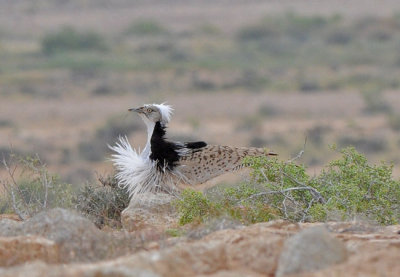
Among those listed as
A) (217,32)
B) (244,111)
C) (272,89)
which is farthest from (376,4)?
(244,111)

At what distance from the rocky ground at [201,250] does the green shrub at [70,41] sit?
1499 inches

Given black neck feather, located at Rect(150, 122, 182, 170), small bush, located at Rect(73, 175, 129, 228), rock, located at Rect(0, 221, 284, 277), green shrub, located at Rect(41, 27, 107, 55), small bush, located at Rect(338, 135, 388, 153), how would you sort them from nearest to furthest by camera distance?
rock, located at Rect(0, 221, 284, 277) → small bush, located at Rect(73, 175, 129, 228) → black neck feather, located at Rect(150, 122, 182, 170) → small bush, located at Rect(338, 135, 388, 153) → green shrub, located at Rect(41, 27, 107, 55)

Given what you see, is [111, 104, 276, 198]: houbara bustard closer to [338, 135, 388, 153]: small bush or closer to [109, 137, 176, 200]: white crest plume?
[109, 137, 176, 200]: white crest plume

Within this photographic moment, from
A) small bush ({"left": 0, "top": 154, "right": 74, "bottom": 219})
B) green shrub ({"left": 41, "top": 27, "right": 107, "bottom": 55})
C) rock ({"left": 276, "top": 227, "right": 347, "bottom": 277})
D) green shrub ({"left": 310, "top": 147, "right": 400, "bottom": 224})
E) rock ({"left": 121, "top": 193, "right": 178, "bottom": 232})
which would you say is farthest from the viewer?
green shrub ({"left": 41, "top": 27, "right": 107, "bottom": 55})

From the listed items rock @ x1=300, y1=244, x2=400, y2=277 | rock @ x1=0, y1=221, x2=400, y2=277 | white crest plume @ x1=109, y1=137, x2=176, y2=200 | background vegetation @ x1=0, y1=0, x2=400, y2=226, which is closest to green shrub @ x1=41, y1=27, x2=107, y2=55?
background vegetation @ x1=0, y1=0, x2=400, y2=226

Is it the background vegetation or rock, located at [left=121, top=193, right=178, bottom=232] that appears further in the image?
the background vegetation

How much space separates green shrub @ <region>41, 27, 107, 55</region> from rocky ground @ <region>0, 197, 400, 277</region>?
38.1 m

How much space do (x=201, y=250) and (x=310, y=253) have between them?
1.63ft

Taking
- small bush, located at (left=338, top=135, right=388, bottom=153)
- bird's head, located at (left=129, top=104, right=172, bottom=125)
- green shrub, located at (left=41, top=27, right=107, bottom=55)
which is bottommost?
small bush, located at (left=338, top=135, right=388, bottom=153)

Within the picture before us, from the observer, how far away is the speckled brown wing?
7355 millimetres

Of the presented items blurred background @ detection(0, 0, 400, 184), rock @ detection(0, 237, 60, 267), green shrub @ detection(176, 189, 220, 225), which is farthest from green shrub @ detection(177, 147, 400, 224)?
blurred background @ detection(0, 0, 400, 184)

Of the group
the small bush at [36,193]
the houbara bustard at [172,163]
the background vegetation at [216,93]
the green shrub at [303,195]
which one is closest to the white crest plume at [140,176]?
the houbara bustard at [172,163]

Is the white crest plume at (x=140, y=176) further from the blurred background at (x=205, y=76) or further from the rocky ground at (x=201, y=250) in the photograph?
the blurred background at (x=205, y=76)

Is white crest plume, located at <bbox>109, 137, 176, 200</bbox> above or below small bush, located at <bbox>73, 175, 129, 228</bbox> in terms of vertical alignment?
above
